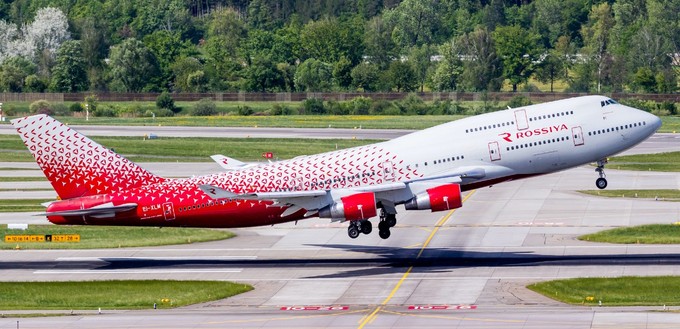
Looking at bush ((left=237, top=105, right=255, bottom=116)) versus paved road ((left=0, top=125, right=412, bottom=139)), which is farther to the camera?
bush ((left=237, top=105, right=255, bottom=116))

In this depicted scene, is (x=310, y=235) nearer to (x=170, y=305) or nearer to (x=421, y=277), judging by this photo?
(x=421, y=277)

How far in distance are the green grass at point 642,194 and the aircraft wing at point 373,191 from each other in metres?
29.2

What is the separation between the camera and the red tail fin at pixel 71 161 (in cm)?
6869

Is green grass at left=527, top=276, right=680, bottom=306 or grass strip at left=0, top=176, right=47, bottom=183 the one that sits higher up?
green grass at left=527, top=276, right=680, bottom=306

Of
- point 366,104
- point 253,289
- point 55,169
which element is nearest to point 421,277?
point 253,289

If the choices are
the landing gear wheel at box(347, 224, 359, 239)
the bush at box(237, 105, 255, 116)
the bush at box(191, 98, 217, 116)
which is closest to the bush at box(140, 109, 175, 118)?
the bush at box(191, 98, 217, 116)

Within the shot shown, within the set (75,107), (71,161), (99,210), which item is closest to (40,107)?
(75,107)

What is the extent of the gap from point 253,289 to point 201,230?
20.0 m

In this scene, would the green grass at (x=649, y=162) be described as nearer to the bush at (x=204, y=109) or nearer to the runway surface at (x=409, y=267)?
the runway surface at (x=409, y=267)

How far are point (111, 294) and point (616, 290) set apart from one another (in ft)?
81.2

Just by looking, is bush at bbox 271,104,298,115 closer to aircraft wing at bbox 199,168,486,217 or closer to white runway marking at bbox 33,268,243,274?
aircraft wing at bbox 199,168,486,217

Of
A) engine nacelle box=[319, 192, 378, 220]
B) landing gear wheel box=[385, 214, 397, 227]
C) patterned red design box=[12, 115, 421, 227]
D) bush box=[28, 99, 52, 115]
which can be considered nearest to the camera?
engine nacelle box=[319, 192, 378, 220]

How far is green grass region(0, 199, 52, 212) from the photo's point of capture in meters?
95.2

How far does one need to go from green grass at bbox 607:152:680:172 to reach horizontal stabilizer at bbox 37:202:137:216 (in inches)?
2315
